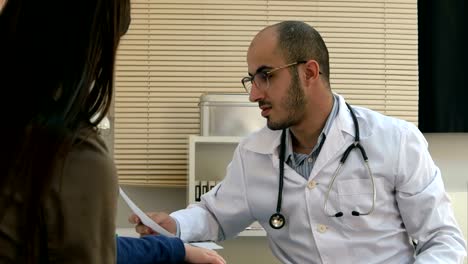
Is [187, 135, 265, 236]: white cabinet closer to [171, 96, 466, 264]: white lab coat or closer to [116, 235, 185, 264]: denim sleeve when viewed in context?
[171, 96, 466, 264]: white lab coat

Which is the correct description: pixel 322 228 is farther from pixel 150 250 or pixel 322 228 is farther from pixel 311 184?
pixel 150 250

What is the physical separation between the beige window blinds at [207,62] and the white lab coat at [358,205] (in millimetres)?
1188

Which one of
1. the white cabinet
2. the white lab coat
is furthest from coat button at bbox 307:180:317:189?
the white cabinet

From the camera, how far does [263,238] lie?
10.3ft

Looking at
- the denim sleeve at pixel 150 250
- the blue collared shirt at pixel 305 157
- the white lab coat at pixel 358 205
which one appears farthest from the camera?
the blue collared shirt at pixel 305 157

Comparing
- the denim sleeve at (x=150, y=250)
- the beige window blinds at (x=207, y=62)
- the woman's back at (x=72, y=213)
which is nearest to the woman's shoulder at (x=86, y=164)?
the woman's back at (x=72, y=213)

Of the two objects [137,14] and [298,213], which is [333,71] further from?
[298,213]

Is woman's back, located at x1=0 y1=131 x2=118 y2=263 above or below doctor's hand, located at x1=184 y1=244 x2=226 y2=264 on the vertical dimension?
above

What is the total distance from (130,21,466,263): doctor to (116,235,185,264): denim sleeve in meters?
0.79

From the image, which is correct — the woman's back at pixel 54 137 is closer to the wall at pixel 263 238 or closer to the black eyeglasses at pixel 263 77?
the black eyeglasses at pixel 263 77

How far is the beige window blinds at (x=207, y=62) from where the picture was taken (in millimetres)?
3162

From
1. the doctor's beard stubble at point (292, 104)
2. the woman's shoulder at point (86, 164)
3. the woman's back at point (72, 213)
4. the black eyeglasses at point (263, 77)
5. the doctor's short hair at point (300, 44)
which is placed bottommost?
the woman's back at point (72, 213)

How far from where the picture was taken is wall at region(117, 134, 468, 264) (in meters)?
3.10

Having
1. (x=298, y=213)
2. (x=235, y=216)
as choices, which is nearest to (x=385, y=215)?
(x=298, y=213)
